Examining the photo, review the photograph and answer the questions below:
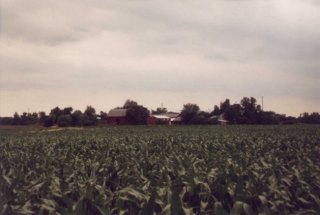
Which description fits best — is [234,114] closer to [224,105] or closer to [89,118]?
[224,105]

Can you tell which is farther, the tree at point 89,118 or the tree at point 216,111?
the tree at point 216,111

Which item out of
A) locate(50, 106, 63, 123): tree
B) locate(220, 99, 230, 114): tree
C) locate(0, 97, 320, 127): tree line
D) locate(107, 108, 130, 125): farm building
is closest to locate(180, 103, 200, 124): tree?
locate(0, 97, 320, 127): tree line

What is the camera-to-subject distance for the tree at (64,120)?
225 feet

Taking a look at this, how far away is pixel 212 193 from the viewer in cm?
587

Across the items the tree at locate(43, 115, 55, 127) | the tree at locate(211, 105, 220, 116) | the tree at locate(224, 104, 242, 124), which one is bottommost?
the tree at locate(43, 115, 55, 127)

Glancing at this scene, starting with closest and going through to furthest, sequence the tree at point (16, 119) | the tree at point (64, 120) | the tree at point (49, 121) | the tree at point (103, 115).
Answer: the tree at point (64, 120) → the tree at point (49, 121) → the tree at point (16, 119) → the tree at point (103, 115)

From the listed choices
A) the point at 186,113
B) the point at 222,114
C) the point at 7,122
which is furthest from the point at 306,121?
the point at 7,122

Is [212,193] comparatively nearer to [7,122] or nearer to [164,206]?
[164,206]

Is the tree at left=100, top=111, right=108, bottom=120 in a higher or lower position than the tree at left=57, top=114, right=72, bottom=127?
higher

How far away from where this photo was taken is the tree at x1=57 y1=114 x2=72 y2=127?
68.5 m

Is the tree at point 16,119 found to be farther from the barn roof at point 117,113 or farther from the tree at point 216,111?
the tree at point 216,111

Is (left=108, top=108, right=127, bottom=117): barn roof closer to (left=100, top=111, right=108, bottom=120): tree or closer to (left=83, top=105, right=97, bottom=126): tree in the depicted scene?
(left=100, top=111, right=108, bottom=120): tree

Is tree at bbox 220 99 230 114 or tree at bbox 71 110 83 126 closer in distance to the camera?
tree at bbox 71 110 83 126

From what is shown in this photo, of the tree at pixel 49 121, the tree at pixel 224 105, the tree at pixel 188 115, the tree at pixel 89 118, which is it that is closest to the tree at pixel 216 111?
the tree at pixel 224 105
